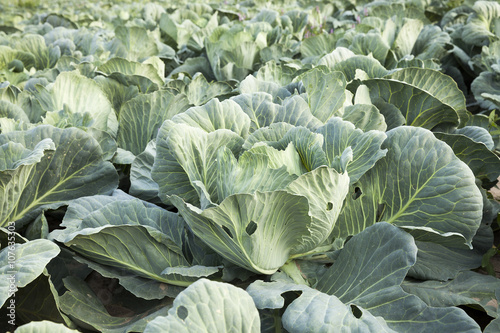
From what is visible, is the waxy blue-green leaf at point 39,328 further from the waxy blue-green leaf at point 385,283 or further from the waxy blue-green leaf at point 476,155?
the waxy blue-green leaf at point 476,155

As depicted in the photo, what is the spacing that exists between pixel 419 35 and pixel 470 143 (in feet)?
7.52

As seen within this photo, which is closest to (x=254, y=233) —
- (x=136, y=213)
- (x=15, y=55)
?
(x=136, y=213)

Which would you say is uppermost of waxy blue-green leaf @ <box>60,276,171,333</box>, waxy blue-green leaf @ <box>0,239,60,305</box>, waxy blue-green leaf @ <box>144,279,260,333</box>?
waxy blue-green leaf @ <box>144,279,260,333</box>

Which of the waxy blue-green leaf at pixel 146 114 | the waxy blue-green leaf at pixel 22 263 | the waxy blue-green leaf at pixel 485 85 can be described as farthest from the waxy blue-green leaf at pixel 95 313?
the waxy blue-green leaf at pixel 485 85

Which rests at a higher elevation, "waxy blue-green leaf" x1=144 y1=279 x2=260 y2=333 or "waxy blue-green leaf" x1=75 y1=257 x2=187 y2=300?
"waxy blue-green leaf" x1=144 y1=279 x2=260 y2=333

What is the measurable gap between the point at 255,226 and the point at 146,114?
1.17 metres

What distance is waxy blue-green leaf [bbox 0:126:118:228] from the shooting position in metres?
2.00

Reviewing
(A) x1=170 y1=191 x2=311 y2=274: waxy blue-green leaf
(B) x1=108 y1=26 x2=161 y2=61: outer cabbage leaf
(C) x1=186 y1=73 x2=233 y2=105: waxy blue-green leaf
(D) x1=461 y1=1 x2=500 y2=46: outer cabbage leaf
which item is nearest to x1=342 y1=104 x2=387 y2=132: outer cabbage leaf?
(A) x1=170 y1=191 x2=311 y2=274: waxy blue-green leaf

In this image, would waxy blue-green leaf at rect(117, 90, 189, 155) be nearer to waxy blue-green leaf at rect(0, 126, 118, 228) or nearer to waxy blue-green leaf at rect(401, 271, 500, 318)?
waxy blue-green leaf at rect(0, 126, 118, 228)

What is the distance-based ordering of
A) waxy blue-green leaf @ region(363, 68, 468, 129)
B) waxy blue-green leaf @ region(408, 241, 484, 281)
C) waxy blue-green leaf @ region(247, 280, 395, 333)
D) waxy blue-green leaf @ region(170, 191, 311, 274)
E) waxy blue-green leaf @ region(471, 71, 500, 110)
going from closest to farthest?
waxy blue-green leaf @ region(247, 280, 395, 333), waxy blue-green leaf @ region(170, 191, 311, 274), waxy blue-green leaf @ region(408, 241, 484, 281), waxy blue-green leaf @ region(363, 68, 468, 129), waxy blue-green leaf @ region(471, 71, 500, 110)

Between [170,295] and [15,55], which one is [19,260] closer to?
[170,295]

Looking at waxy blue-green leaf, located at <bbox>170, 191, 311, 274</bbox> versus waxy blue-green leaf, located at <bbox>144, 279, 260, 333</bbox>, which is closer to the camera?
waxy blue-green leaf, located at <bbox>144, 279, 260, 333</bbox>

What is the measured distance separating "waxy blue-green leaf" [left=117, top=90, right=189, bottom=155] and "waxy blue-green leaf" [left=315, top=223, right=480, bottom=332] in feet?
4.12

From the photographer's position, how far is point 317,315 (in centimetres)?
136
